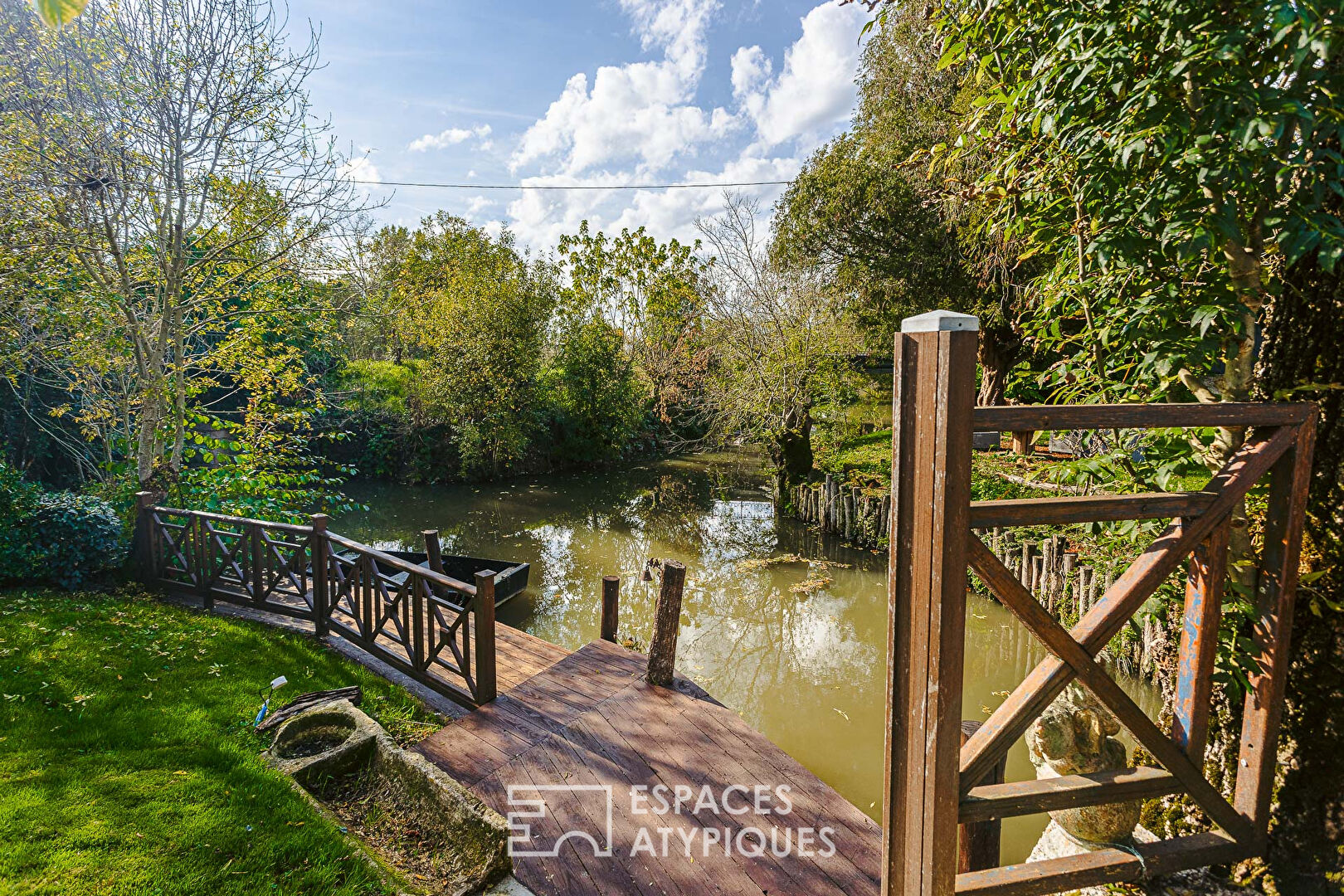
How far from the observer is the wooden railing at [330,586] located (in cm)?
461

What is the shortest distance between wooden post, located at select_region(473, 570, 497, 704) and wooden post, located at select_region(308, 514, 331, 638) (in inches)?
82.0

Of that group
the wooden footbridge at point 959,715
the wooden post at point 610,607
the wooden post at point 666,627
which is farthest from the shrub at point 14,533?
the wooden post at point 666,627

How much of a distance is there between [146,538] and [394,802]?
5.66 metres

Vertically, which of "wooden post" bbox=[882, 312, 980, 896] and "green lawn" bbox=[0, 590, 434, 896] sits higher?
"wooden post" bbox=[882, 312, 980, 896]

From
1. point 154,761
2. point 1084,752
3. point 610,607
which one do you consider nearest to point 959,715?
point 1084,752

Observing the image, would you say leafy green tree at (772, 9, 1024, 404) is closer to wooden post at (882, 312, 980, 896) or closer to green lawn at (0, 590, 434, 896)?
wooden post at (882, 312, 980, 896)

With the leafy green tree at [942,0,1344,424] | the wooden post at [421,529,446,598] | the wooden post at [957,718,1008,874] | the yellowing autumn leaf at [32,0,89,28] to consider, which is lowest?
the wooden post at [421,529,446,598]

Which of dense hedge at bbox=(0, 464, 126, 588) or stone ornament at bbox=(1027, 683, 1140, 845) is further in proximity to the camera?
dense hedge at bbox=(0, 464, 126, 588)

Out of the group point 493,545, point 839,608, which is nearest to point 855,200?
point 839,608

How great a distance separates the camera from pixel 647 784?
3.54 m

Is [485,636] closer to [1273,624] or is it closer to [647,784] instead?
[647,784]

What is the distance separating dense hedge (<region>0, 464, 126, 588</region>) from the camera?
642 centimetres

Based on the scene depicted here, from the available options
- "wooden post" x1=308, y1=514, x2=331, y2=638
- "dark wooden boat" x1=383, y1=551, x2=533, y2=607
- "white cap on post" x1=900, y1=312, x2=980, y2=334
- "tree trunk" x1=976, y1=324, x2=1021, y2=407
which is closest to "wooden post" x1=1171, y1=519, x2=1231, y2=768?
"white cap on post" x1=900, y1=312, x2=980, y2=334

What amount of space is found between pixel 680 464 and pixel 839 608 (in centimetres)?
1320
